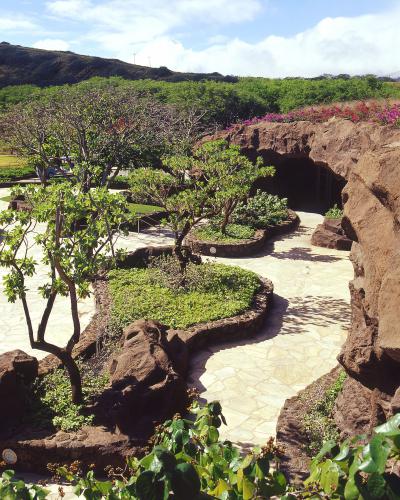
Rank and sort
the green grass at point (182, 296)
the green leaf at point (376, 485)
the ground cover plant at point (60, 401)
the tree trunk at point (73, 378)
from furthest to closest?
1. the green grass at point (182, 296)
2. the tree trunk at point (73, 378)
3. the ground cover plant at point (60, 401)
4. the green leaf at point (376, 485)

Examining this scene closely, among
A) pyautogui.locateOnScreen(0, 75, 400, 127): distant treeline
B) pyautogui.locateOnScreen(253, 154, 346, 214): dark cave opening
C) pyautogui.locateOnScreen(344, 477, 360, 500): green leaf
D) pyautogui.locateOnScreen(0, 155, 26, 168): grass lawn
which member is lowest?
pyautogui.locateOnScreen(0, 155, 26, 168): grass lawn

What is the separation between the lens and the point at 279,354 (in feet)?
32.5

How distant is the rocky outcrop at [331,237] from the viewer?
1673 centimetres

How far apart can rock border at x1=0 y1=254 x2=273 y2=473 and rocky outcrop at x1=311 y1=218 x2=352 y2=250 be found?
14.9ft

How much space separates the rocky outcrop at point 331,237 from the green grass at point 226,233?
2068 mm

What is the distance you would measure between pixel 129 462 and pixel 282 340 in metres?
7.65

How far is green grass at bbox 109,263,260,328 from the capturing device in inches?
424

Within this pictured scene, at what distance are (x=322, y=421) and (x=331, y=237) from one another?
1074cm

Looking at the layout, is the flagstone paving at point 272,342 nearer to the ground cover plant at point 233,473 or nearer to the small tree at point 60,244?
the small tree at point 60,244

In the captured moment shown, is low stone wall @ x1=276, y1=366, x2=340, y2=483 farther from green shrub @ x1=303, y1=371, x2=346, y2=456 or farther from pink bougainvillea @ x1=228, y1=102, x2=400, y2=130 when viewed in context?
pink bougainvillea @ x1=228, y1=102, x2=400, y2=130

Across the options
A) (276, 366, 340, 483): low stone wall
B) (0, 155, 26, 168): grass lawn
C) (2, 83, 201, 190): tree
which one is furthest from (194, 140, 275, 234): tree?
(0, 155, 26, 168): grass lawn

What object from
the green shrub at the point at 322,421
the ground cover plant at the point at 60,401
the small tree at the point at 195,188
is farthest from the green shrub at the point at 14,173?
the green shrub at the point at 322,421

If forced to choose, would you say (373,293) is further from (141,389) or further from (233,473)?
(141,389)

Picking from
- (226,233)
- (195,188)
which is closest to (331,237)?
(226,233)
